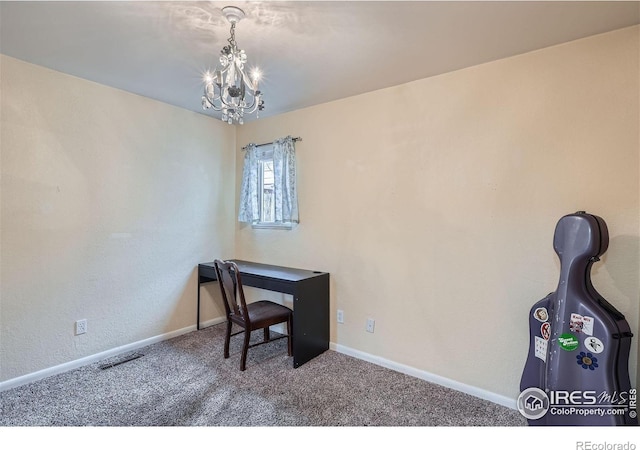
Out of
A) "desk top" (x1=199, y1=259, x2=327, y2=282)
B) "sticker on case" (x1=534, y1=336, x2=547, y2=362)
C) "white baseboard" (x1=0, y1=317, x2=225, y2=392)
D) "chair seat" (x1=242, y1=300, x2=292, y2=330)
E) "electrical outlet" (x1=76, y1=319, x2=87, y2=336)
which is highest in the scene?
"desk top" (x1=199, y1=259, x2=327, y2=282)

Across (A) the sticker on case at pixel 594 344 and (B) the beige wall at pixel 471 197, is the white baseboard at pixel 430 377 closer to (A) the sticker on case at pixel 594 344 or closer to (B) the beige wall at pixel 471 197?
(B) the beige wall at pixel 471 197

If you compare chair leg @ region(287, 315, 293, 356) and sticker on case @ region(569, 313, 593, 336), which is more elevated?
sticker on case @ region(569, 313, 593, 336)

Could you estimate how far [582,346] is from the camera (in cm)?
163

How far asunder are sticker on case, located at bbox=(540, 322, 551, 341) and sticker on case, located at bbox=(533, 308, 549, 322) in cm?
3

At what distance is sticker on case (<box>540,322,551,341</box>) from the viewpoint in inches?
72.2

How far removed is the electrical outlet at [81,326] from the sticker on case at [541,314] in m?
3.24

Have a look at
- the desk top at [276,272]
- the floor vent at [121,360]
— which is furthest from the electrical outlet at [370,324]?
the floor vent at [121,360]

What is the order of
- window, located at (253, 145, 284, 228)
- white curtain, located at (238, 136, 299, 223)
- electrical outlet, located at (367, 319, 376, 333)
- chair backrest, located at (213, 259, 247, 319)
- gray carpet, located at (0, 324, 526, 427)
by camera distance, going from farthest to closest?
window, located at (253, 145, 284, 228) → white curtain, located at (238, 136, 299, 223) → electrical outlet, located at (367, 319, 376, 333) → chair backrest, located at (213, 259, 247, 319) → gray carpet, located at (0, 324, 526, 427)

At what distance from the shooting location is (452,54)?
81.7 inches

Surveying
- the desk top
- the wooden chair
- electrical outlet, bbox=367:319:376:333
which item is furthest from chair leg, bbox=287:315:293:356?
electrical outlet, bbox=367:319:376:333

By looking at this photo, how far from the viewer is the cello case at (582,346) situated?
1.56 metres

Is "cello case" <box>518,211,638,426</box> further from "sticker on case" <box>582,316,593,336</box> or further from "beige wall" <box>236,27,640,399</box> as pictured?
"beige wall" <box>236,27,640,399</box>

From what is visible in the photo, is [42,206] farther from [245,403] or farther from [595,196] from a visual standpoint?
[595,196]
